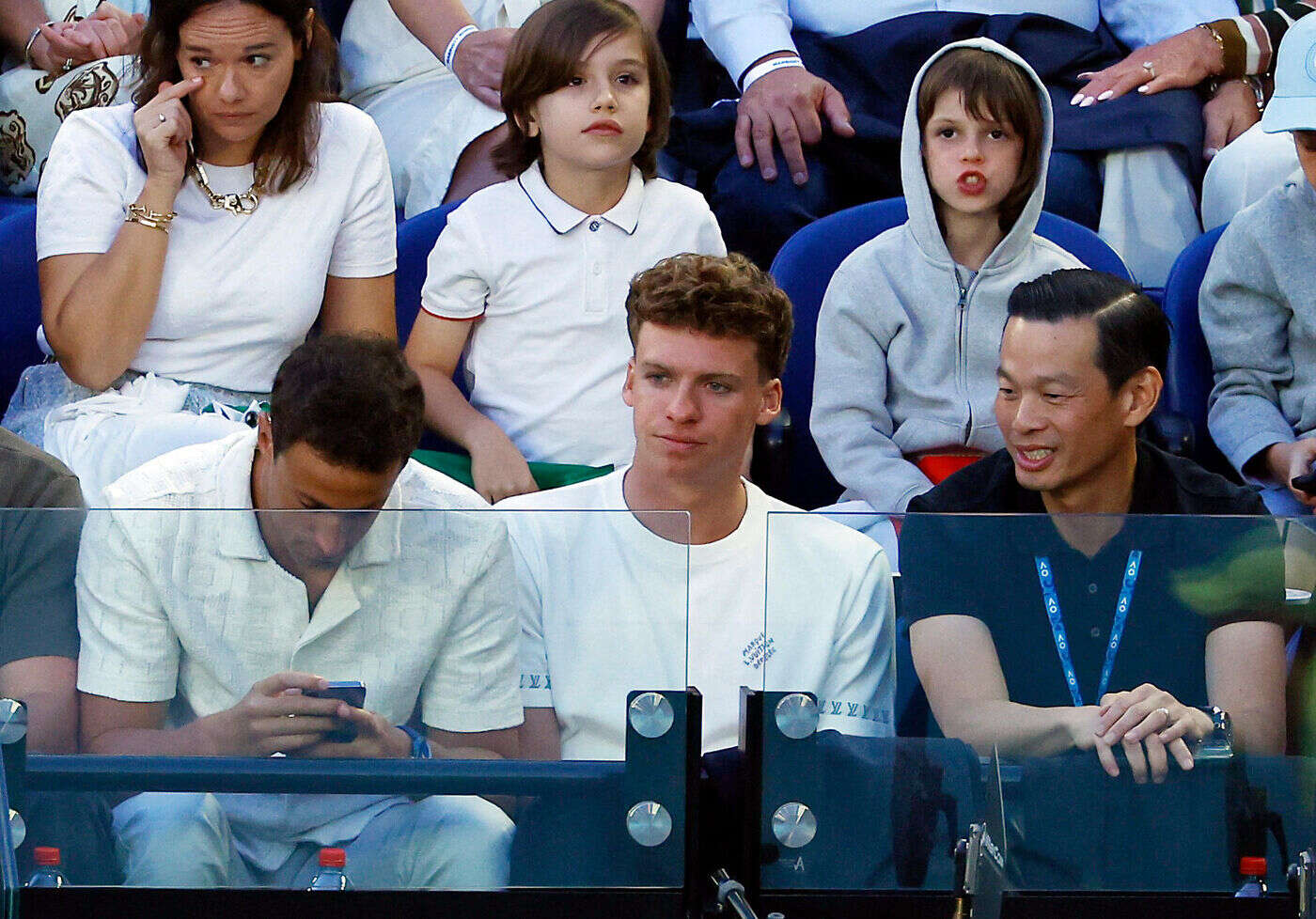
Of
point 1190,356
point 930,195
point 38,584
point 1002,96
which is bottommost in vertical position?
point 38,584

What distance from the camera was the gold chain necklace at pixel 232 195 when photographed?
2547 millimetres

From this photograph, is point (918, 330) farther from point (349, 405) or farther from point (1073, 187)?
point (349, 405)

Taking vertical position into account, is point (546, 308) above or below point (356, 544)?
Result: above

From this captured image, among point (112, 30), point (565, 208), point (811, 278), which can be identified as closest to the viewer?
point (565, 208)

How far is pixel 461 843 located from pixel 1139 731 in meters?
0.53

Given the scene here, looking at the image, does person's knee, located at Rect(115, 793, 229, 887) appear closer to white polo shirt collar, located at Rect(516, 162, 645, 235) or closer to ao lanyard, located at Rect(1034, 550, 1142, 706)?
ao lanyard, located at Rect(1034, 550, 1142, 706)

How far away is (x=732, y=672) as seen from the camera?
1.41 metres

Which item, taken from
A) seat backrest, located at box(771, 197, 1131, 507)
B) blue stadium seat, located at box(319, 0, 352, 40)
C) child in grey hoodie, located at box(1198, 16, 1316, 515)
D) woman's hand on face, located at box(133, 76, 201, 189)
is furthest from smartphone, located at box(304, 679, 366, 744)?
blue stadium seat, located at box(319, 0, 352, 40)

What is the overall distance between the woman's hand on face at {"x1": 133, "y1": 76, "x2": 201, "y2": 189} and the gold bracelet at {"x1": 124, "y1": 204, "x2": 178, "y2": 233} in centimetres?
5

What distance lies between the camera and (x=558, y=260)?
8.63ft

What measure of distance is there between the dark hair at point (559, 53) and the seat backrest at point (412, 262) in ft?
0.67

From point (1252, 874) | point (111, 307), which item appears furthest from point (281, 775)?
point (111, 307)

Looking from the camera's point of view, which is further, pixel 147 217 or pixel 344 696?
pixel 147 217

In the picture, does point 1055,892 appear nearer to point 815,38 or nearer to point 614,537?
point 614,537
